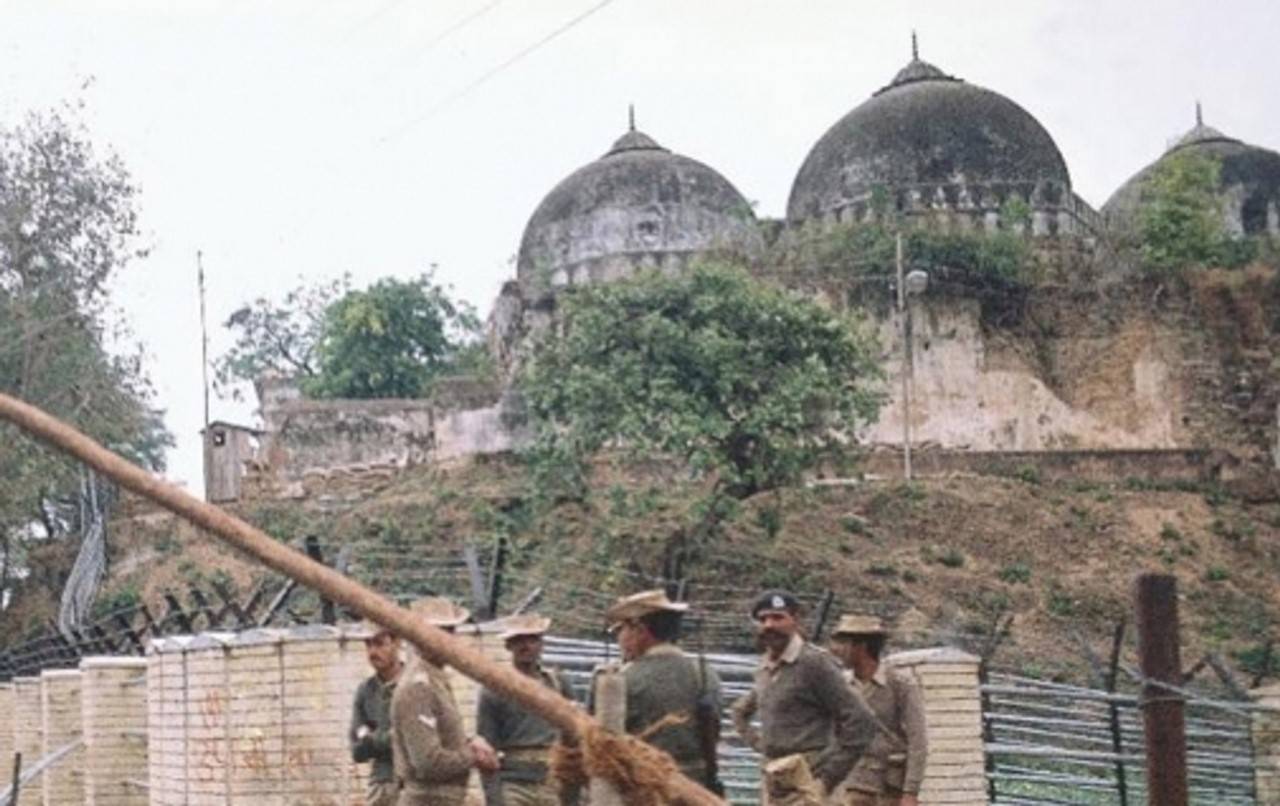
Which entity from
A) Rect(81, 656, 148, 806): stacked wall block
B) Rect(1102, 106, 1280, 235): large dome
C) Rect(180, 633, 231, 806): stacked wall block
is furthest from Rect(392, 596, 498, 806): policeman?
Rect(1102, 106, 1280, 235): large dome

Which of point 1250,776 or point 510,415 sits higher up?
point 510,415

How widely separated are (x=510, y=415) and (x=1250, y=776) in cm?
2514

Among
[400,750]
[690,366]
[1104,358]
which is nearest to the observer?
[400,750]

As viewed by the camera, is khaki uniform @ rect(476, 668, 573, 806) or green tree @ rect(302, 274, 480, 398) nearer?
khaki uniform @ rect(476, 668, 573, 806)

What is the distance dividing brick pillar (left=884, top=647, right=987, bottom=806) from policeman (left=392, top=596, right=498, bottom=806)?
2988 mm

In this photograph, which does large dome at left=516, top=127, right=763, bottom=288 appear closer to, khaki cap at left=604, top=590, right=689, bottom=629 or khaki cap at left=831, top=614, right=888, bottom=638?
khaki cap at left=831, top=614, right=888, bottom=638

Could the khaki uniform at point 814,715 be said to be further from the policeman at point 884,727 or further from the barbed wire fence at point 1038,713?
the barbed wire fence at point 1038,713

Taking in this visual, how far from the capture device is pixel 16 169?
107 feet

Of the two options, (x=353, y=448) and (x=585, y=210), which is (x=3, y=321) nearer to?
(x=353, y=448)

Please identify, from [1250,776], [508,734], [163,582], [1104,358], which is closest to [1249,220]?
[1104,358]

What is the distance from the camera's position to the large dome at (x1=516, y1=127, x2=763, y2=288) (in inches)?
1585

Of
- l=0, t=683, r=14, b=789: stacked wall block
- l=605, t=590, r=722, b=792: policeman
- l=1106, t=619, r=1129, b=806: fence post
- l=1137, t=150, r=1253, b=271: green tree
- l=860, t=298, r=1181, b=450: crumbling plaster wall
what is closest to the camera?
l=605, t=590, r=722, b=792: policeman

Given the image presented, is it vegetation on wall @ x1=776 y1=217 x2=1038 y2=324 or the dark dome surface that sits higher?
the dark dome surface

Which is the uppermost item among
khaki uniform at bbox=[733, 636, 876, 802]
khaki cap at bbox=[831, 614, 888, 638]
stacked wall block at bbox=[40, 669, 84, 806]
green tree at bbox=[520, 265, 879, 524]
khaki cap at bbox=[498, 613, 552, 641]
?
green tree at bbox=[520, 265, 879, 524]
